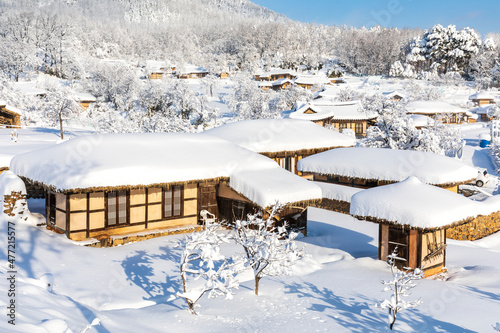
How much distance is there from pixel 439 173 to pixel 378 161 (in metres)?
2.82

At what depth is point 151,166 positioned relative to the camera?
49.8ft

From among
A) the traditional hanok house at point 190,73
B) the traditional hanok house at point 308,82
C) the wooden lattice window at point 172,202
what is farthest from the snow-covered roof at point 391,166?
the traditional hanok house at point 190,73

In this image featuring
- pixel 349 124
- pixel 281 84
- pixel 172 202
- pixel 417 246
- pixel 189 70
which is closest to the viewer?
pixel 417 246

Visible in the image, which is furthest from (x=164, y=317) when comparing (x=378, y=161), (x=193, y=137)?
(x=378, y=161)

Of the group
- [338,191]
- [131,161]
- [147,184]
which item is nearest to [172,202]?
[147,184]

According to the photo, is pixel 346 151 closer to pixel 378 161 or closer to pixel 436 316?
pixel 378 161

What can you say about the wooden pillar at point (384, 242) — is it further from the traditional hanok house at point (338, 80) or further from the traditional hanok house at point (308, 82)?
the traditional hanok house at point (338, 80)

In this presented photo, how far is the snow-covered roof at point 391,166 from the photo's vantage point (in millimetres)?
18281

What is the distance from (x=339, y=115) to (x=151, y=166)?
1607 inches

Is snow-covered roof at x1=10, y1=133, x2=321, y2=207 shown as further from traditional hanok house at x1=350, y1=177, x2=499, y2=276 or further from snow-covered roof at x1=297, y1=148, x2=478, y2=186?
traditional hanok house at x1=350, y1=177, x2=499, y2=276

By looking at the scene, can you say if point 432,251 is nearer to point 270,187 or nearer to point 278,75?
point 270,187

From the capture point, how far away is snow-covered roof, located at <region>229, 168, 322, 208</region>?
50.8 ft

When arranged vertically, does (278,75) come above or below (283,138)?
above

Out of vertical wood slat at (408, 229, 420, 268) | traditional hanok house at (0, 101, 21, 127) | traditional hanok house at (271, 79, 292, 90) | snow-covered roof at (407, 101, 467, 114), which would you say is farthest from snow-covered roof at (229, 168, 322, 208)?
traditional hanok house at (271, 79, 292, 90)
